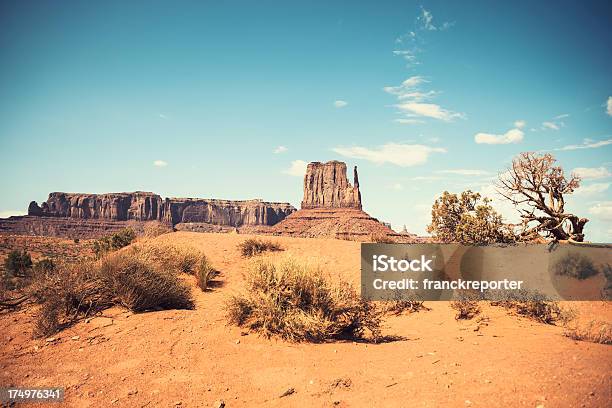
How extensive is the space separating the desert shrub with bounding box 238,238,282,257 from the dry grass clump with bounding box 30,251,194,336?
999 cm

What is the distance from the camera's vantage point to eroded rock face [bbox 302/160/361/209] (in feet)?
383

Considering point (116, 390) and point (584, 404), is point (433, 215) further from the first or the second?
point (116, 390)

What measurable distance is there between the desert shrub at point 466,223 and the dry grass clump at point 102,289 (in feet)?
40.4

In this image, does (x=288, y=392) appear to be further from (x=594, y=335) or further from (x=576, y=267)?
(x=576, y=267)

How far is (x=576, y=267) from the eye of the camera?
13.7 meters

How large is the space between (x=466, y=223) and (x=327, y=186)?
106321mm

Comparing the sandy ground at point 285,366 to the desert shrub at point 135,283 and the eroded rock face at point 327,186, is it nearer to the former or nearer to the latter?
the desert shrub at point 135,283

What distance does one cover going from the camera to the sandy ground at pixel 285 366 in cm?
421

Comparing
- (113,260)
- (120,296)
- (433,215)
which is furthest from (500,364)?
(433,215)

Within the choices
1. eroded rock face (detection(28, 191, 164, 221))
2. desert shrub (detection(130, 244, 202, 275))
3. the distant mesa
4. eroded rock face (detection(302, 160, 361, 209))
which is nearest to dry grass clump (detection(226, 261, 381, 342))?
desert shrub (detection(130, 244, 202, 275))

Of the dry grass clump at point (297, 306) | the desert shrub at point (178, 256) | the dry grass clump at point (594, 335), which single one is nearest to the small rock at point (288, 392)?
the dry grass clump at point (297, 306)

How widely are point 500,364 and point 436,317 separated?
5.22 m

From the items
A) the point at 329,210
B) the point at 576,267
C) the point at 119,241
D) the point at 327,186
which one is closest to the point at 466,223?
the point at 576,267

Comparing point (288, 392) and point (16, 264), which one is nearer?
point (288, 392)
